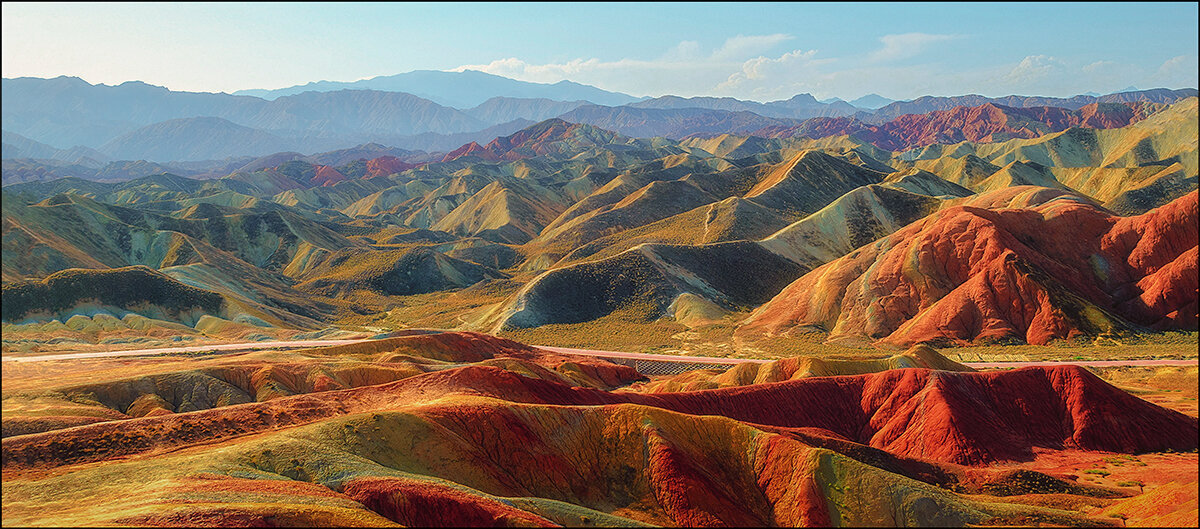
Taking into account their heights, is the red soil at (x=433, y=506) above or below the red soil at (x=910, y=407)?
above

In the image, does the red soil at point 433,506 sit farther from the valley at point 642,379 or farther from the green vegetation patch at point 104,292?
the green vegetation patch at point 104,292

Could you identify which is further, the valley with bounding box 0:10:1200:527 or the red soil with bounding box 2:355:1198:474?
the red soil with bounding box 2:355:1198:474

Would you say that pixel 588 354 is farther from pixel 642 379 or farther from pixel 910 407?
pixel 910 407

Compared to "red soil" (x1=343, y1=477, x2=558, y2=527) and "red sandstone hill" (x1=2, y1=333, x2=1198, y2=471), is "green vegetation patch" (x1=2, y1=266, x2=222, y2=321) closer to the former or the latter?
"red sandstone hill" (x1=2, y1=333, x2=1198, y2=471)

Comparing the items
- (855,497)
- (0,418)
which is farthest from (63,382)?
(855,497)

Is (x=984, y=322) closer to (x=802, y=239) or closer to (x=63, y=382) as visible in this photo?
(x=802, y=239)

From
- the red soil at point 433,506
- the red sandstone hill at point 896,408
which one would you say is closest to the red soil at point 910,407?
the red sandstone hill at point 896,408

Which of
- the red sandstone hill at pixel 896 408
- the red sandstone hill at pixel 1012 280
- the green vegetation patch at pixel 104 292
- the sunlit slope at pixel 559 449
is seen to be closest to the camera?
the sunlit slope at pixel 559 449

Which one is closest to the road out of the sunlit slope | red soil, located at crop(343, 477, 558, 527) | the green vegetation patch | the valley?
the valley
